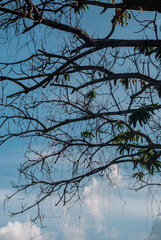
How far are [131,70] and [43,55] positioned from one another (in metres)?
1.25

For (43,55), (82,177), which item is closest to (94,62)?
(43,55)

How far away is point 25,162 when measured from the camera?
4883 millimetres

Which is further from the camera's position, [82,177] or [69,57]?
[82,177]

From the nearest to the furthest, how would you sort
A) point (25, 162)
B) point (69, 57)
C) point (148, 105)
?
point (69, 57) → point (148, 105) → point (25, 162)

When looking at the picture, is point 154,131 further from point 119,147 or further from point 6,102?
point 6,102

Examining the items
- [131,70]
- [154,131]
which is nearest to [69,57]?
[131,70]

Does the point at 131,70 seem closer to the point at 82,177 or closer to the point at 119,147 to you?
the point at 119,147

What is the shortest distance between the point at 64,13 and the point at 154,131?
7.43 feet

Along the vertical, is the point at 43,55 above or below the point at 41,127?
above

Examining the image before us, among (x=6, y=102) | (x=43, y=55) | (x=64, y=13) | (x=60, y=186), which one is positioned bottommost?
(x=60, y=186)

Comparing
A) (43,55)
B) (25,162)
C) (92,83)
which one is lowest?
(25,162)

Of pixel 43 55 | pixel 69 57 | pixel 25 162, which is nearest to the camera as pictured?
pixel 69 57

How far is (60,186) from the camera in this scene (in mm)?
Result: 5086

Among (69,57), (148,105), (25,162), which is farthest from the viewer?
(25,162)
